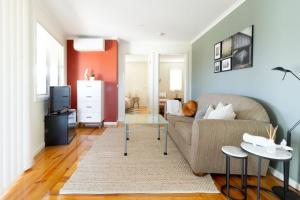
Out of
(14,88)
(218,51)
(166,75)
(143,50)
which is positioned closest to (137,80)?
(166,75)

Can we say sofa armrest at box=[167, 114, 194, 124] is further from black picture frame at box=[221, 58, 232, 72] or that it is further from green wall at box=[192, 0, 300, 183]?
black picture frame at box=[221, 58, 232, 72]

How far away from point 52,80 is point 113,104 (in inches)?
69.2

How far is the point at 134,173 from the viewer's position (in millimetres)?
2326

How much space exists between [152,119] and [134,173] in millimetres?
1275

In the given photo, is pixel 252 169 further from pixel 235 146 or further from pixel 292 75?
pixel 292 75

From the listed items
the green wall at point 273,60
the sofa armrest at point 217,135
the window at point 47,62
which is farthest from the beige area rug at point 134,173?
the window at point 47,62

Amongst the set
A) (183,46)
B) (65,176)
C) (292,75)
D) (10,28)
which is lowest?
(65,176)

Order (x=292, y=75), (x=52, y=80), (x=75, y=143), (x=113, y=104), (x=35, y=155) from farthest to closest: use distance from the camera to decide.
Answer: (x=113, y=104) < (x=52, y=80) < (x=75, y=143) < (x=35, y=155) < (x=292, y=75)

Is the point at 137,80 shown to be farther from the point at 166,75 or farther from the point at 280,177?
the point at 280,177

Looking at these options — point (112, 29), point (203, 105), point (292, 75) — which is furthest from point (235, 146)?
point (112, 29)

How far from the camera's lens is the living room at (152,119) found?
1.92 meters

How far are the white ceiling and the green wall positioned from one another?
1.84 feet

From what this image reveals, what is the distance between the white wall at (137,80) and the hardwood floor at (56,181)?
23.0 ft

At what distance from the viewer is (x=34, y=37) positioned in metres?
2.70
